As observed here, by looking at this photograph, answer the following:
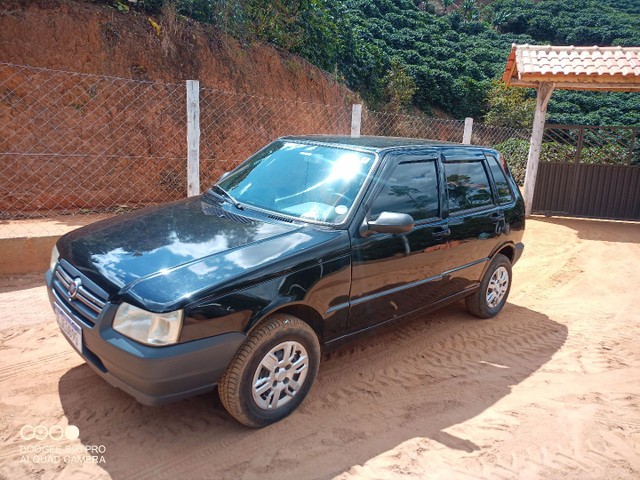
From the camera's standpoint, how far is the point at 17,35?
811 centimetres

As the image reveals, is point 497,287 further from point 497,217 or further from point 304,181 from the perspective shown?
point 304,181

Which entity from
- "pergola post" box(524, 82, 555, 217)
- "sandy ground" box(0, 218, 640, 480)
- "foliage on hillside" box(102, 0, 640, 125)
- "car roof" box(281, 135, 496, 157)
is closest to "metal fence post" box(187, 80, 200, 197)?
"car roof" box(281, 135, 496, 157)

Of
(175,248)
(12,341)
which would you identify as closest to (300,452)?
(175,248)

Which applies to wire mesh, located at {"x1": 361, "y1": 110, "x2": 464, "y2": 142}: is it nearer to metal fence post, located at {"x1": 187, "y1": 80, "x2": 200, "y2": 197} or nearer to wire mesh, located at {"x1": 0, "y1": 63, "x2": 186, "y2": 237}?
wire mesh, located at {"x1": 0, "y1": 63, "x2": 186, "y2": 237}

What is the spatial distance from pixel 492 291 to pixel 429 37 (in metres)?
31.9

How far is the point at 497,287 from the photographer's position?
5.14 meters

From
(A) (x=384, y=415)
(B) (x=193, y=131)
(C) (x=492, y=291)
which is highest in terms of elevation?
(B) (x=193, y=131)

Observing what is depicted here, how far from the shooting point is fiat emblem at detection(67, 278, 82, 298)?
9.52 ft

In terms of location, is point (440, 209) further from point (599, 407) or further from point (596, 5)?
point (596, 5)

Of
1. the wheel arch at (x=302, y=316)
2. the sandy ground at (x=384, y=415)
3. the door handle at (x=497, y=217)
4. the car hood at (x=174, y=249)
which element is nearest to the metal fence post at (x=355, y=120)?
the door handle at (x=497, y=217)

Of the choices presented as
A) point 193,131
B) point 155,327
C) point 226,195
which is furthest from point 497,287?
point 193,131

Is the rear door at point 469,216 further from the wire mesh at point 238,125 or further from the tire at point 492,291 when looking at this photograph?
the wire mesh at point 238,125

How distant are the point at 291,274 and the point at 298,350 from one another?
0.51 metres

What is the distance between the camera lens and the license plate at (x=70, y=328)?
2.86 m
